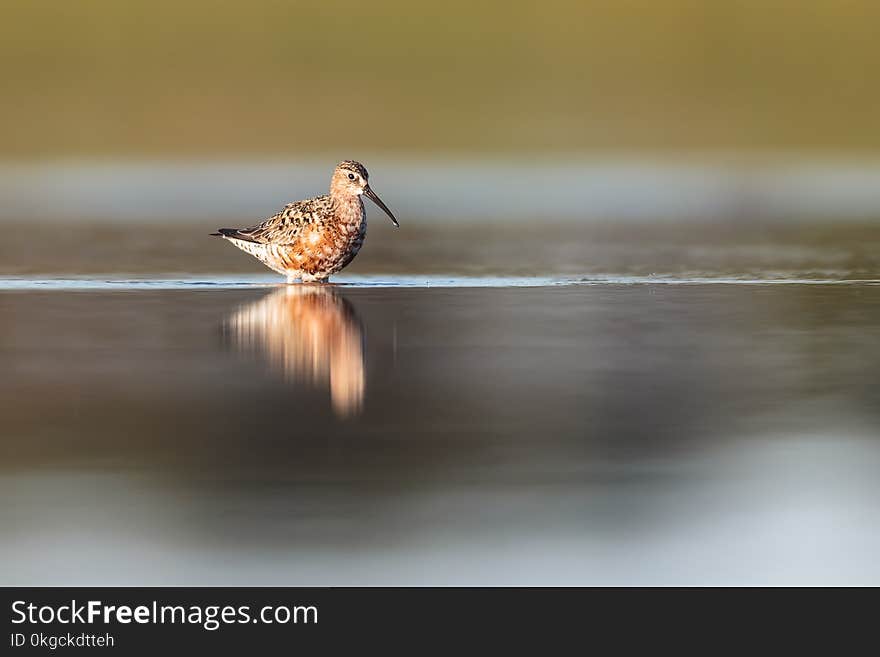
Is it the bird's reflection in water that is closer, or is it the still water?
the still water

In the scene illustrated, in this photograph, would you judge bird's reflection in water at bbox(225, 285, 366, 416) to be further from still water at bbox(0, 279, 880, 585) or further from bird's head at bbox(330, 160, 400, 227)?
bird's head at bbox(330, 160, 400, 227)

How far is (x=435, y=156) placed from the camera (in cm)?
4266

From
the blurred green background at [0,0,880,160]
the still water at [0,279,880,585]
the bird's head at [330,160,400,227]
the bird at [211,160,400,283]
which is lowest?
the still water at [0,279,880,585]

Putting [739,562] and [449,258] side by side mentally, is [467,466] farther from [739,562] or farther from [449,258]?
[449,258]

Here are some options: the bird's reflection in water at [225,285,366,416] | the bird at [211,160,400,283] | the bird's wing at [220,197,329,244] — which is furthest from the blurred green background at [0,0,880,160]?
the bird's reflection in water at [225,285,366,416]

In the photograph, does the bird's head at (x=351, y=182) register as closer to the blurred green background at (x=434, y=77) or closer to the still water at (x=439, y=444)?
the still water at (x=439, y=444)

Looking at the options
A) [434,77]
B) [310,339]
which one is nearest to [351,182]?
[310,339]

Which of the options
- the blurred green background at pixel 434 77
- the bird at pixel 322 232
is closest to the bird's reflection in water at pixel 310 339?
the bird at pixel 322 232

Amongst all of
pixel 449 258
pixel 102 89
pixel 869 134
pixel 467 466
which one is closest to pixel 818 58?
pixel 869 134

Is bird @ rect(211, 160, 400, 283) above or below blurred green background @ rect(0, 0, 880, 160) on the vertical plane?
below

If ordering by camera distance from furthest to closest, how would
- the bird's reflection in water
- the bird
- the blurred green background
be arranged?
the blurred green background, the bird, the bird's reflection in water

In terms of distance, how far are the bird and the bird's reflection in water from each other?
0.56 meters

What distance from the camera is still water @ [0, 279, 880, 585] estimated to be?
7.37 metres

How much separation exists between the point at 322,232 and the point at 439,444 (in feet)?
23.9
